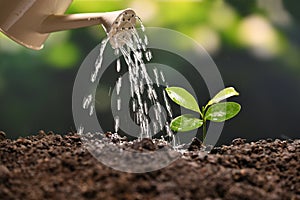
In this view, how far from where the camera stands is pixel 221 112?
4.12 ft

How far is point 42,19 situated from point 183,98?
0.41 m

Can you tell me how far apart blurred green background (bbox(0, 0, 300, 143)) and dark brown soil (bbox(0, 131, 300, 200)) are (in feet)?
2.58

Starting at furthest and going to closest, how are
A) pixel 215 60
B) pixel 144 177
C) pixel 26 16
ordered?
pixel 215 60 < pixel 26 16 < pixel 144 177

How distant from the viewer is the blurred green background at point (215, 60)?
1842 millimetres

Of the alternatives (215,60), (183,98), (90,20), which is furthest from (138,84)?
(215,60)

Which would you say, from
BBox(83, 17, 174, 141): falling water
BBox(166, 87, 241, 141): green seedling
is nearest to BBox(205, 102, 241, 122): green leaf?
BBox(166, 87, 241, 141): green seedling

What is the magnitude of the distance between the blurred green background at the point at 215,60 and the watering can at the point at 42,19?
76 centimetres

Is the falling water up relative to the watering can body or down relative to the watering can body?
down

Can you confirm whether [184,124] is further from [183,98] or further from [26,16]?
[26,16]

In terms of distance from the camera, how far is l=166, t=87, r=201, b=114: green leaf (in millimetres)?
1245

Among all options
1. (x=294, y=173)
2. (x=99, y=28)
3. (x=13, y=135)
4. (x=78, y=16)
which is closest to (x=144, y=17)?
(x=99, y=28)

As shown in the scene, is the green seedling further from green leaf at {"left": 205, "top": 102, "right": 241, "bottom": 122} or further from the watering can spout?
the watering can spout

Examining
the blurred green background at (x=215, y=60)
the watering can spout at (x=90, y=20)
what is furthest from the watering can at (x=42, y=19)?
the blurred green background at (x=215, y=60)

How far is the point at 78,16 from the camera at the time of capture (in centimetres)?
106
